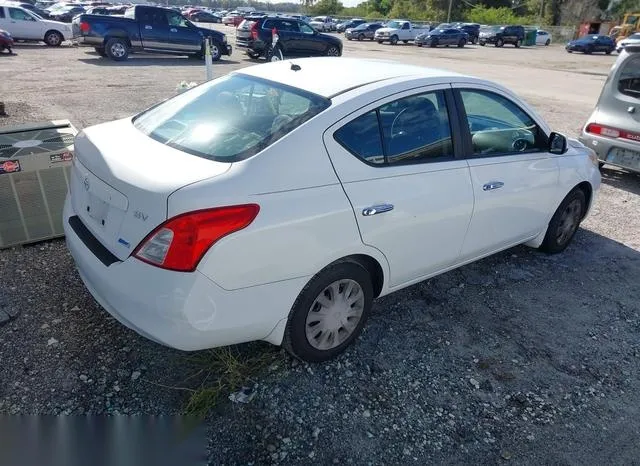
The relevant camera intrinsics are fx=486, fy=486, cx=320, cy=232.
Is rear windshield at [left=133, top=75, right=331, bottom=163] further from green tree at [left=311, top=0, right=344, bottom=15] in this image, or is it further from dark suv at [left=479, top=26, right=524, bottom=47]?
green tree at [left=311, top=0, right=344, bottom=15]

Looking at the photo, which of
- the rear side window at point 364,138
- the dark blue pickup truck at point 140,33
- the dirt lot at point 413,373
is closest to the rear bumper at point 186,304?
the dirt lot at point 413,373

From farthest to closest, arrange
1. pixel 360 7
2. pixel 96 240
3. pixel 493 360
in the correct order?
pixel 360 7 → pixel 493 360 → pixel 96 240

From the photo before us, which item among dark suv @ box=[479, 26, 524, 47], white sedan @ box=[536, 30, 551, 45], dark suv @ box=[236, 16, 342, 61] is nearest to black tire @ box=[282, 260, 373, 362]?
dark suv @ box=[236, 16, 342, 61]

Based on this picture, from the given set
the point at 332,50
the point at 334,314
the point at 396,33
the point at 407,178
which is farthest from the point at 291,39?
the point at 396,33

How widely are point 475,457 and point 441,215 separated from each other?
4.60ft

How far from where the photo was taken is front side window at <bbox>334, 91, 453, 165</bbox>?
2.73m

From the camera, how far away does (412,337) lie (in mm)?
3254

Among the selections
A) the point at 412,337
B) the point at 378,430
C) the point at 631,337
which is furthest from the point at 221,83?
the point at 631,337

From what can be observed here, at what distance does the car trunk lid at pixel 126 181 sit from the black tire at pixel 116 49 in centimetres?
1706

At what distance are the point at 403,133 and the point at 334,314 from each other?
46.0 inches

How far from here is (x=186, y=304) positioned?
2.23 m

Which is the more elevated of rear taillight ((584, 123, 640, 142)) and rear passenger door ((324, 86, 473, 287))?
rear passenger door ((324, 86, 473, 287))

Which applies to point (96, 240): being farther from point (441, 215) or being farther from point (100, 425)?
point (441, 215)

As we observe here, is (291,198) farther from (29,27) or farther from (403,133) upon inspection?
(29,27)
